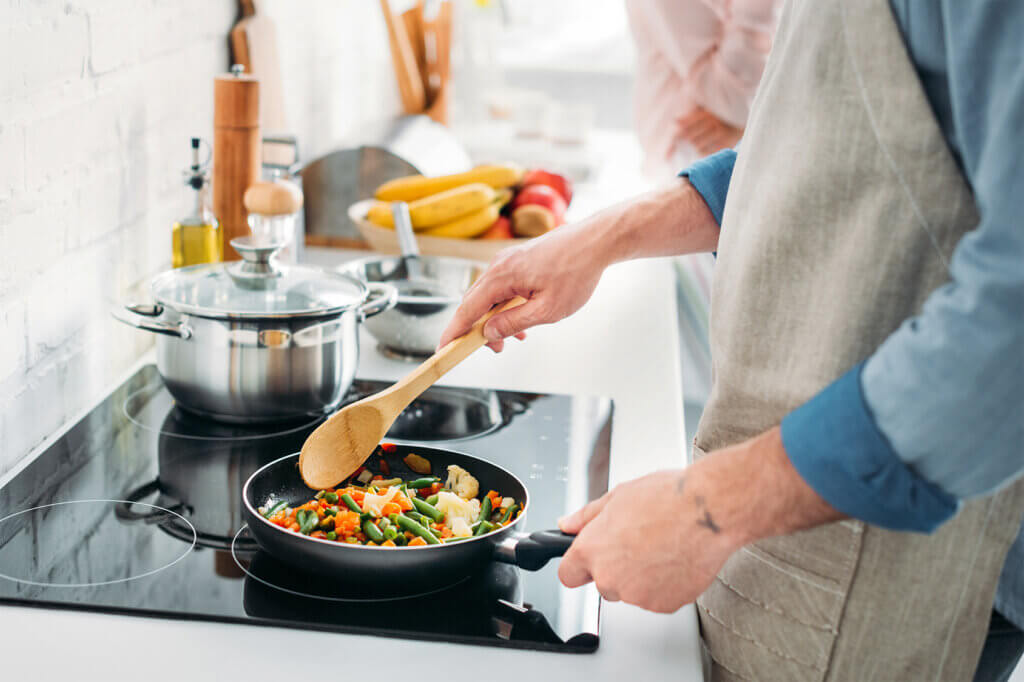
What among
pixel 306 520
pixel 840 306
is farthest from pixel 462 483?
pixel 840 306

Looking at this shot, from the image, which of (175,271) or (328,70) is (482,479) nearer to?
(175,271)

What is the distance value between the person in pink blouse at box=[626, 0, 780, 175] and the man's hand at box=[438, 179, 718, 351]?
1077 mm

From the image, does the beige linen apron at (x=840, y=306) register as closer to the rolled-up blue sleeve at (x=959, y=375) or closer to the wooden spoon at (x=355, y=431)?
the rolled-up blue sleeve at (x=959, y=375)

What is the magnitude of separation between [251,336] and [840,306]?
609 millimetres

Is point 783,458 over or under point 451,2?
under

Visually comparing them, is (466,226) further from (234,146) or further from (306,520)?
(306,520)

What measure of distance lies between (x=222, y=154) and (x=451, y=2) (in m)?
1.35

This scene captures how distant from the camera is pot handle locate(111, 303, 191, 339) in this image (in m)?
1.01

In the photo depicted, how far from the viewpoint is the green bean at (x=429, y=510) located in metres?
0.86

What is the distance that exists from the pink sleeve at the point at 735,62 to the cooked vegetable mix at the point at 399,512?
124cm

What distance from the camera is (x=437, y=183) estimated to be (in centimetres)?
180

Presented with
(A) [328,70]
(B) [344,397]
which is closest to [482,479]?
(B) [344,397]

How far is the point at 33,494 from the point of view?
3.04ft

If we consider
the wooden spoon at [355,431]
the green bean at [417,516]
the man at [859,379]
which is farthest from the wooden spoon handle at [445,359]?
the man at [859,379]
